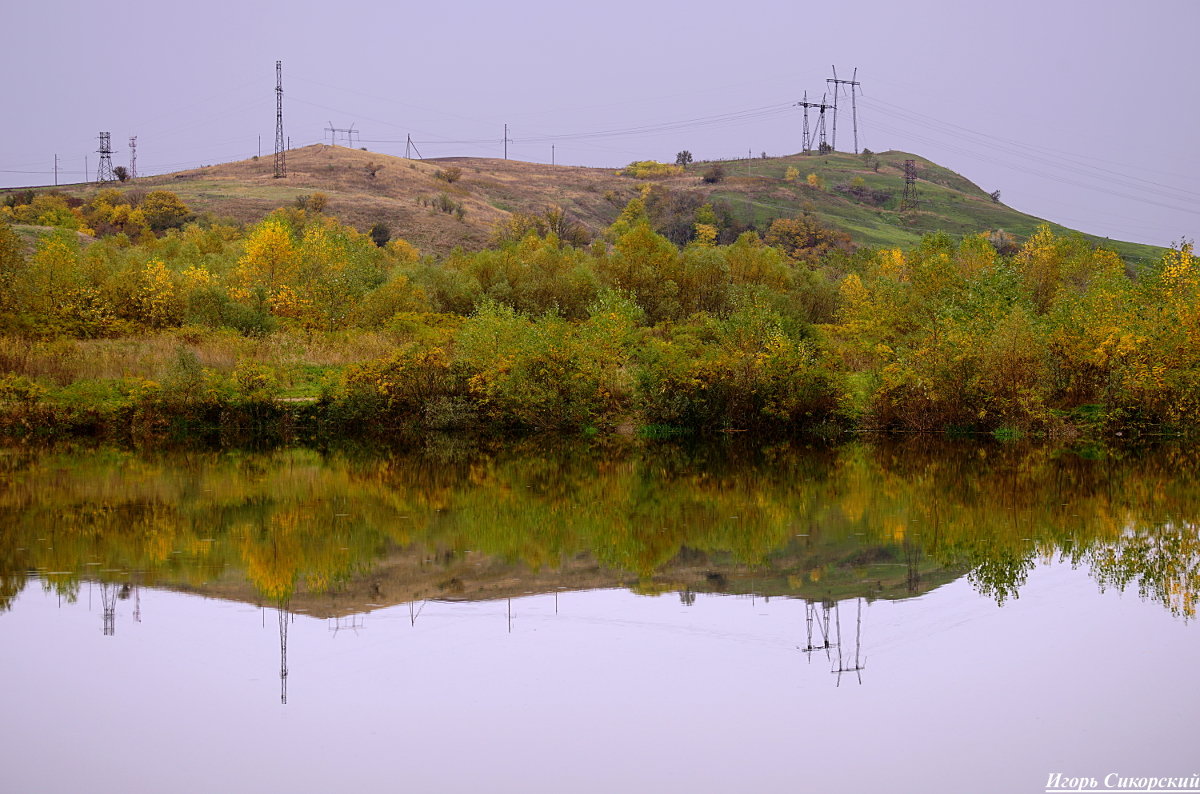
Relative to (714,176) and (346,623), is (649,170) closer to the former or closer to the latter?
(714,176)

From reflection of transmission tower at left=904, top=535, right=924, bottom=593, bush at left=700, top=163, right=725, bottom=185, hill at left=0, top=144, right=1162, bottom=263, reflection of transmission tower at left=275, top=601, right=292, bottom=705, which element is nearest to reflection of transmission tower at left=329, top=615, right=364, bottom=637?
reflection of transmission tower at left=275, top=601, right=292, bottom=705

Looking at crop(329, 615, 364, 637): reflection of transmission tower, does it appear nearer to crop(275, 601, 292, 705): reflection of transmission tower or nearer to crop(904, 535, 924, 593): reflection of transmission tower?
crop(275, 601, 292, 705): reflection of transmission tower

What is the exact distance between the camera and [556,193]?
13425 centimetres

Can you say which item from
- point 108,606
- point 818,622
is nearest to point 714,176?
point 818,622

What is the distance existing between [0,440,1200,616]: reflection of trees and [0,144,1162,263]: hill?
70.5 metres

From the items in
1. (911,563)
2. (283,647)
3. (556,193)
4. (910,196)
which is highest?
(556,193)

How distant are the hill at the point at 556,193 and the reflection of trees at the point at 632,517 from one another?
70.5 meters

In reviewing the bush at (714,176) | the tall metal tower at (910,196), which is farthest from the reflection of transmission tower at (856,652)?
the bush at (714,176)

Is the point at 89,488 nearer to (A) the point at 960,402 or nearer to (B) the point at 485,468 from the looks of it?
(B) the point at 485,468

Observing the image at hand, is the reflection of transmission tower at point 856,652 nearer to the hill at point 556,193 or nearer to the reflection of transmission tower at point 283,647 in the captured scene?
the reflection of transmission tower at point 283,647

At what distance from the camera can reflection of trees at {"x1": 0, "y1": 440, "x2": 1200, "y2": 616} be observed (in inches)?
521

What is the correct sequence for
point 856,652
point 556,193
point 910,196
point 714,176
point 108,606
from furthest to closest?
1. point 556,193
2. point 714,176
3. point 910,196
4. point 108,606
5. point 856,652

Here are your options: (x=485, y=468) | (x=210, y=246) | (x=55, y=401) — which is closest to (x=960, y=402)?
(x=485, y=468)

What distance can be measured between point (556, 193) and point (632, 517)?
120 meters
